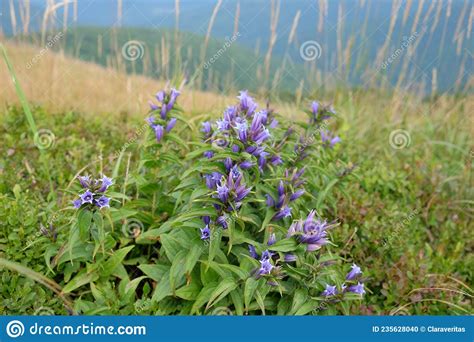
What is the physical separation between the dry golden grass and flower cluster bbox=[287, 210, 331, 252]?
3.37m

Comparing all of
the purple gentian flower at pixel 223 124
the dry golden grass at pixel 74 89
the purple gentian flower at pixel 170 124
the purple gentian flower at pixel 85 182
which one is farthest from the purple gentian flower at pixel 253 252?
the dry golden grass at pixel 74 89

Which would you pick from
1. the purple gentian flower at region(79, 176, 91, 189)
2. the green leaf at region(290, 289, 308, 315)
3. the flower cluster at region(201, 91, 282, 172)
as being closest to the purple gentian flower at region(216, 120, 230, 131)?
the flower cluster at region(201, 91, 282, 172)

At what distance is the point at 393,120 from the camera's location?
7090mm

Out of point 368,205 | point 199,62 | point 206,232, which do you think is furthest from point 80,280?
point 199,62

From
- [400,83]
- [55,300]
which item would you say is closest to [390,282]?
[55,300]

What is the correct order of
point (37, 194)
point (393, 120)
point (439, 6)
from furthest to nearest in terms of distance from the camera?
point (393, 120), point (439, 6), point (37, 194)

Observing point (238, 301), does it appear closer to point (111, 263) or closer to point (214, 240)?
point (214, 240)

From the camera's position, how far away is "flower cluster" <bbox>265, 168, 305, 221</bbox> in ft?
9.07

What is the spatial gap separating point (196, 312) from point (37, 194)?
1810 millimetres

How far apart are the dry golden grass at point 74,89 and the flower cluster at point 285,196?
3174 mm

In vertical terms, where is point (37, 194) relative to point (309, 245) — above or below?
below

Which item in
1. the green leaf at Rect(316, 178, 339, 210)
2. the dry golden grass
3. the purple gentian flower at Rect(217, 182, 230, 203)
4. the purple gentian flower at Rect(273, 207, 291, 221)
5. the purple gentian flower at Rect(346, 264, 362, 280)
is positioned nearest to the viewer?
the purple gentian flower at Rect(217, 182, 230, 203)

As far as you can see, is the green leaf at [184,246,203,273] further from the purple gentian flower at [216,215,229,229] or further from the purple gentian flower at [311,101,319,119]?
the purple gentian flower at [311,101,319,119]

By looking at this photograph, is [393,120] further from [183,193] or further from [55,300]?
[55,300]
